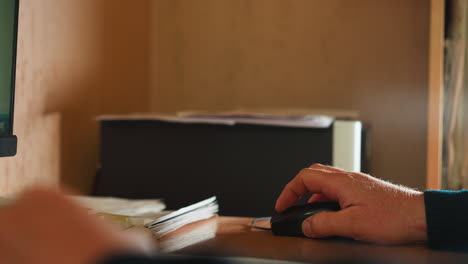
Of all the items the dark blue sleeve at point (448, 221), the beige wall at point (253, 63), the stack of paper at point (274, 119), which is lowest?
the dark blue sleeve at point (448, 221)

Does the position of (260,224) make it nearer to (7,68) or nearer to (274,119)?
(274,119)

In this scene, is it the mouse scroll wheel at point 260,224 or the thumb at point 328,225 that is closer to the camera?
the thumb at point 328,225

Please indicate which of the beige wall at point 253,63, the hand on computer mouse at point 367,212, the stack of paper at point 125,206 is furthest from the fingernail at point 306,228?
the beige wall at point 253,63

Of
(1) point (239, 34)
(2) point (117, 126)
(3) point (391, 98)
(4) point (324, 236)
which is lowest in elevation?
(4) point (324, 236)

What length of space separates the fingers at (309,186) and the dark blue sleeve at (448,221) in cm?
12

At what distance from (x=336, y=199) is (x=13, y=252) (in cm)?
44

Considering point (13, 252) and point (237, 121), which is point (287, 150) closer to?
point (237, 121)

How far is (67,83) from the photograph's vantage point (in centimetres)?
115

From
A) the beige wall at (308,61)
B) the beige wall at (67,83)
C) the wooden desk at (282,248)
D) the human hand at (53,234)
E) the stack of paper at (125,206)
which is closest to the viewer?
the human hand at (53,234)

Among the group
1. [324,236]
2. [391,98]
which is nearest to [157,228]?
[324,236]

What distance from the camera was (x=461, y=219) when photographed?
21.7 inches

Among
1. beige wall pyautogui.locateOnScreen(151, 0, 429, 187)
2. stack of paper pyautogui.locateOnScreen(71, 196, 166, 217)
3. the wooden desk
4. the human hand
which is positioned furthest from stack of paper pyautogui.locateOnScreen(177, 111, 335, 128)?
the human hand

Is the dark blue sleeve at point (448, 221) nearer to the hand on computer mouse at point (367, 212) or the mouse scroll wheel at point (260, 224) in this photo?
the hand on computer mouse at point (367, 212)

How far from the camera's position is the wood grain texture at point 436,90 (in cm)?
122
